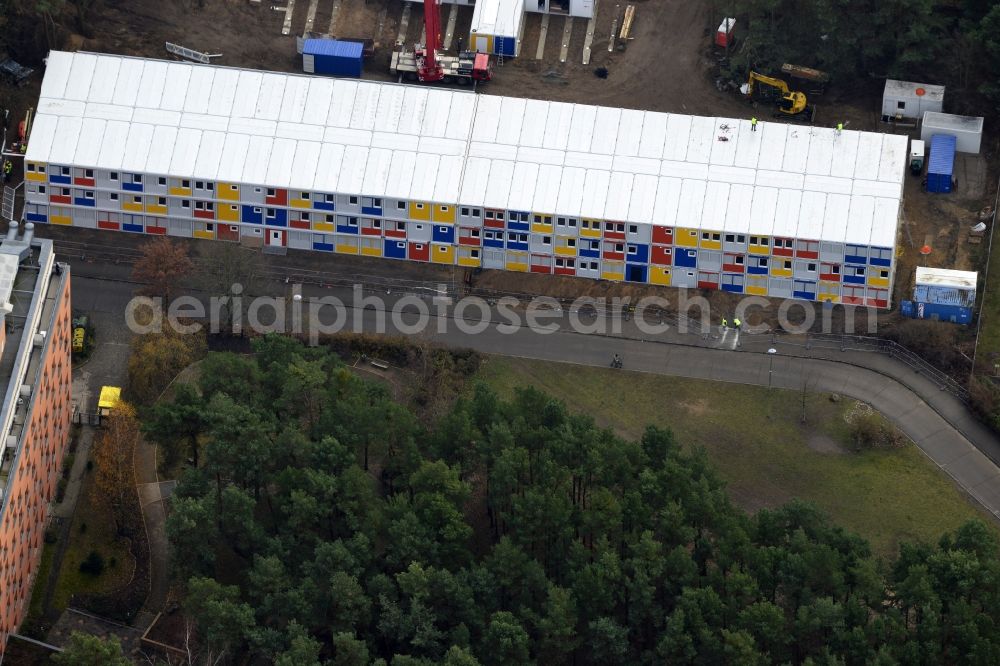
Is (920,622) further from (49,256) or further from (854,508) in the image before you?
(49,256)

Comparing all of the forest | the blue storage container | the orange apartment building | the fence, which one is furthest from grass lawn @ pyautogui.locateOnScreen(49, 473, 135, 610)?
the blue storage container

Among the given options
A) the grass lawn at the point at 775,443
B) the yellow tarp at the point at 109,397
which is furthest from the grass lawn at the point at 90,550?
the grass lawn at the point at 775,443

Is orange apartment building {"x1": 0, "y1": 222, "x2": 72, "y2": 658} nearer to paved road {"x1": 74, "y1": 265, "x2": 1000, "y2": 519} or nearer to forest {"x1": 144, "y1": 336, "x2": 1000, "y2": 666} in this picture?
forest {"x1": 144, "y1": 336, "x2": 1000, "y2": 666}

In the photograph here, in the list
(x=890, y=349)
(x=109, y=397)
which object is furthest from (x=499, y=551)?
(x=890, y=349)

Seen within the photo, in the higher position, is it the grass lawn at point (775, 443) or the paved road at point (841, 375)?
the paved road at point (841, 375)

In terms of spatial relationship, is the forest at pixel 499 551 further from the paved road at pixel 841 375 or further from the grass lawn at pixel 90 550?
the paved road at pixel 841 375

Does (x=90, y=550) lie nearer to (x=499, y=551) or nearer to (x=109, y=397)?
(x=109, y=397)

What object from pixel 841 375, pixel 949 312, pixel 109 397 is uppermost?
pixel 949 312
